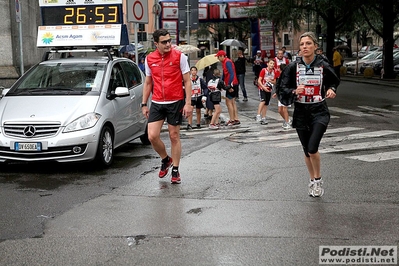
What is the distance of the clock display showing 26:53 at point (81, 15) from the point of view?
13781 mm

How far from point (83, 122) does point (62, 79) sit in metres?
1.45

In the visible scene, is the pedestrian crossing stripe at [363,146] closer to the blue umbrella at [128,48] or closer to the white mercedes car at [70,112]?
the white mercedes car at [70,112]

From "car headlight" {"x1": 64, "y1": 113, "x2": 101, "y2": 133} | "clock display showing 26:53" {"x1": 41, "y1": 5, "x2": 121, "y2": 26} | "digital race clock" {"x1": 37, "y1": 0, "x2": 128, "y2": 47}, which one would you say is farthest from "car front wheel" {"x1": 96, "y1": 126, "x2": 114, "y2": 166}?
"clock display showing 26:53" {"x1": 41, "y1": 5, "x2": 121, "y2": 26}

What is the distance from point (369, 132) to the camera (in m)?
13.4

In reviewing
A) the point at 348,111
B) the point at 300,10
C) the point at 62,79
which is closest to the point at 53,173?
the point at 62,79

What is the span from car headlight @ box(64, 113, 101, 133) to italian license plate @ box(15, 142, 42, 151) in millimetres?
427

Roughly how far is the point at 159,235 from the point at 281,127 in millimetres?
9634

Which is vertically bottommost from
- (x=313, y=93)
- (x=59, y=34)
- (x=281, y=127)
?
(x=281, y=127)

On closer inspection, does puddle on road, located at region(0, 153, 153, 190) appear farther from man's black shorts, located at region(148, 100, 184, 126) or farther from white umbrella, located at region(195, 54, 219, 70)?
white umbrella, located at region(195, 54, 219, 70)

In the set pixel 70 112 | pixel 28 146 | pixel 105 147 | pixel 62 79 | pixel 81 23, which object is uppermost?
pixel 81 23

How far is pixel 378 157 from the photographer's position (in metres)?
10.1

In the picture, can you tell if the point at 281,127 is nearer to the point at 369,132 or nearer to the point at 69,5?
the point at 369,132

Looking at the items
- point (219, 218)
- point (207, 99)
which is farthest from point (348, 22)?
point (219, 218)

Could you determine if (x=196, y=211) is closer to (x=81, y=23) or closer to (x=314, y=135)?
(x=314, y=135)
